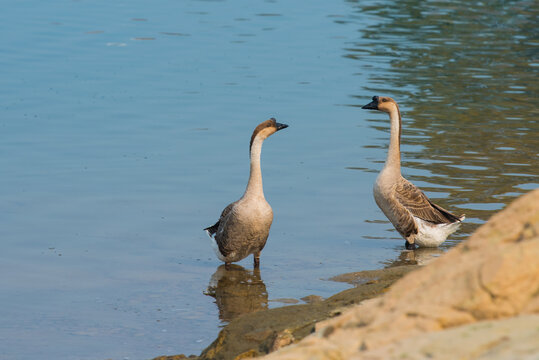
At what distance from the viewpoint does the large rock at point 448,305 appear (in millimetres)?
5305

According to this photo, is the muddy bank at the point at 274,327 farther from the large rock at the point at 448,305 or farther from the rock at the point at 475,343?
the rock at the point at 475,343

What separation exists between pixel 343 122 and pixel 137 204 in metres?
8.10

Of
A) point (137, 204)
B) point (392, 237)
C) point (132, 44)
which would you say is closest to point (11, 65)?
point (132, 44)

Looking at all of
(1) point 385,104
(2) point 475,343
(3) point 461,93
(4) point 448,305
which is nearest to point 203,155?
(1) point 385,104

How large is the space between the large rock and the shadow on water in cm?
890

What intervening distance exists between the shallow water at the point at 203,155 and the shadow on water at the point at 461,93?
83 mm

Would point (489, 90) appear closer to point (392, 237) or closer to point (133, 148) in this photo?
point (133, 148)

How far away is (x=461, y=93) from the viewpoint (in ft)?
86.4

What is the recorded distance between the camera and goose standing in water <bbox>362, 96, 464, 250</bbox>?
44.1 feet

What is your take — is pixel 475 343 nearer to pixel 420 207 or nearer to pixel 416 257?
pixel 416 257

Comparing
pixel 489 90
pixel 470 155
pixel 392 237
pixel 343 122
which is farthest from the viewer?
pixel 489 90

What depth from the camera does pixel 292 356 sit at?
559 centimetres

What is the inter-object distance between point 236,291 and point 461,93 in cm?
1597

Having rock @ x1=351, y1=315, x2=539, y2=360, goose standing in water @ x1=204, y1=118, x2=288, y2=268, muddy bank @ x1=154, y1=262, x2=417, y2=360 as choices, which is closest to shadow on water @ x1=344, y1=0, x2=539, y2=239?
goose standing in water @ x1=204, y1=118, x2=288, y2=268
